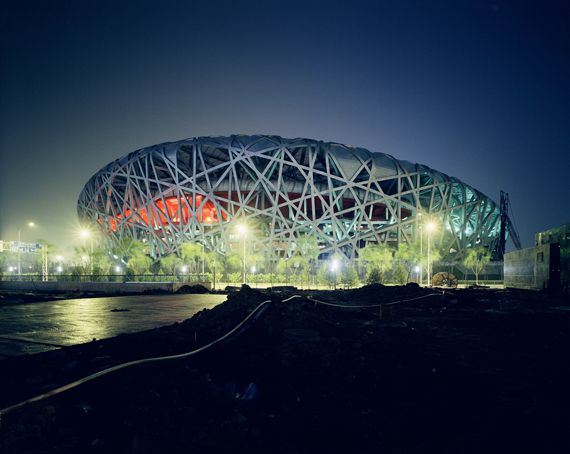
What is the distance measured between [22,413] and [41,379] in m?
0.97

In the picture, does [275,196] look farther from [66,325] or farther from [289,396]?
[289,396]

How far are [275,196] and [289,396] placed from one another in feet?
149

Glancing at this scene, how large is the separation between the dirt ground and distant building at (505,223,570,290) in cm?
1802

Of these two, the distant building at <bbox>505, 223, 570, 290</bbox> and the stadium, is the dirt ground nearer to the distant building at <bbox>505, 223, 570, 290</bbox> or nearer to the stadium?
the distant building at <bbox>505, 223, 570, 290</bbox>

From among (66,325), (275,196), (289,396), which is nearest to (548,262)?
(289,396)

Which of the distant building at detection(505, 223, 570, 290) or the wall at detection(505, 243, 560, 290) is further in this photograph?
the wall at detection(505, 243, 560, 290)

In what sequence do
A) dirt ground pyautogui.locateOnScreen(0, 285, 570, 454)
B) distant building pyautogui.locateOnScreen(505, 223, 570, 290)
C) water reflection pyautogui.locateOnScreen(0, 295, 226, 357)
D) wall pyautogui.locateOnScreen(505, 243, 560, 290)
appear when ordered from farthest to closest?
wall pyautogui.locateOnScreen(505, 243, 560, 290) < distant building pyautogui.locateOnScreen(505, 223, 570, 290) < water reflection pyautogui.locateOnScreen(0, 295, 226, 357) < dirt ground pyautogui.locateOnScreen(0, 285, 570, 454)

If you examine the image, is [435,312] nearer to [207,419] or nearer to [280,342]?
[280,342]

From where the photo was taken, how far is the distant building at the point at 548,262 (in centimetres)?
2184

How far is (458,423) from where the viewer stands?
12.2ft

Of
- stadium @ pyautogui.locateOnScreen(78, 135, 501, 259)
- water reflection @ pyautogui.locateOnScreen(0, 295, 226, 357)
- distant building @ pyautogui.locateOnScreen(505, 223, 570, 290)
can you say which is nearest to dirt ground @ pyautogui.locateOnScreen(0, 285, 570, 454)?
water reflection @ pyautogui.locateOnScreen(0, 295, 226, 357)

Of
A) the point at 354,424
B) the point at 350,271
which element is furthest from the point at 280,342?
the point at 350,271

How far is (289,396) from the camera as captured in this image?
4129 millimetres

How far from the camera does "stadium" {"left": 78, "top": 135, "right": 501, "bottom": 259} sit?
154 ft
